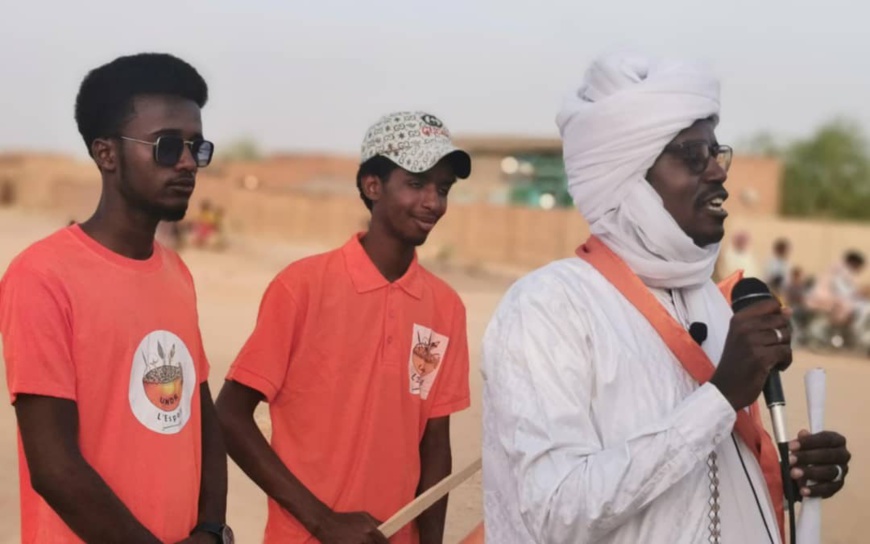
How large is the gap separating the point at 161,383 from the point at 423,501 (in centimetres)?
98

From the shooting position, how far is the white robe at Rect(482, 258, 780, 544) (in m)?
2.17

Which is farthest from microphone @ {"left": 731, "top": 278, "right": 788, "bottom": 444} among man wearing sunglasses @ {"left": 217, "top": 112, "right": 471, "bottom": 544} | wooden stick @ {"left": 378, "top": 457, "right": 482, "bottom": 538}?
man wearing sunglasses @ {"left": 217, "top": 112, "right": 471, "bottom": 544}

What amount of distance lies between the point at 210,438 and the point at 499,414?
118cm

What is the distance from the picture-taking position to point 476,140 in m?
45.4

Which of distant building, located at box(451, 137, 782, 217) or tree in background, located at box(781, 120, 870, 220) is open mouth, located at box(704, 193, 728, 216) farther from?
tree in background, located at box(781, 120, 870, 220)

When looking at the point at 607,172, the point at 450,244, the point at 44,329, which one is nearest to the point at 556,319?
the point at 607,172

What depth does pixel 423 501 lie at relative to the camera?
3.60 meters

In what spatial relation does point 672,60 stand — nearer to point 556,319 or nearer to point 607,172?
point 607,172

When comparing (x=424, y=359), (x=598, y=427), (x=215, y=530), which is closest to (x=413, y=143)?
(x=424, y=359)

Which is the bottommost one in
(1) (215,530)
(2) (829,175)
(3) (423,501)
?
(2) (829,175)

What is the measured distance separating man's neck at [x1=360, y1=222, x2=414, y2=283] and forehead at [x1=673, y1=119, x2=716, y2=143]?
1639mm

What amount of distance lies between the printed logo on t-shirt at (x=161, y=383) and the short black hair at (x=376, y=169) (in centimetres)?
130

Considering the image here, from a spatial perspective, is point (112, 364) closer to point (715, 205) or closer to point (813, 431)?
point (715, 205)

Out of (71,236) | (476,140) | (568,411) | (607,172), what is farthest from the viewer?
(476,140)
